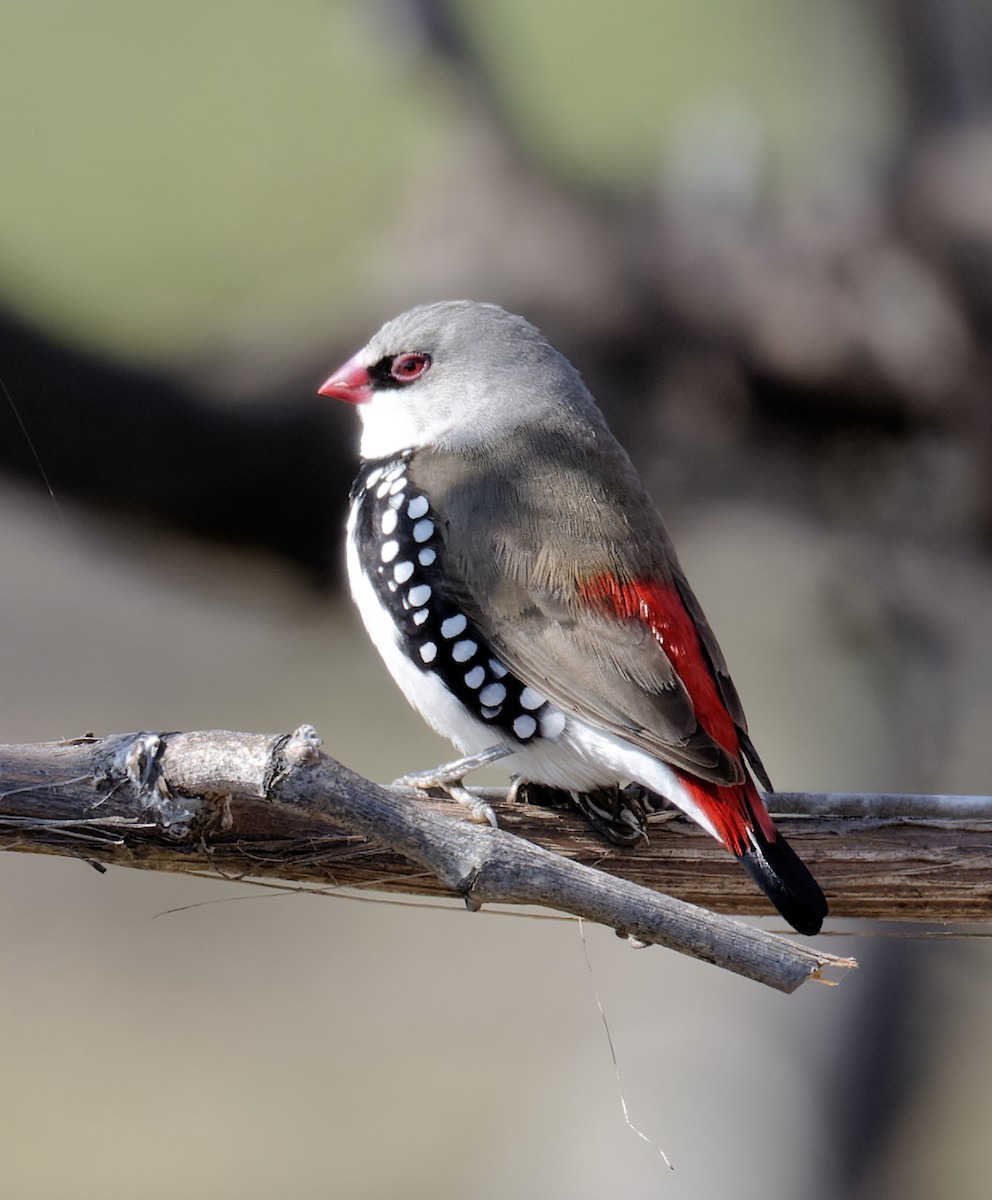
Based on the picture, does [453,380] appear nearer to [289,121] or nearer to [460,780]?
[460,780]

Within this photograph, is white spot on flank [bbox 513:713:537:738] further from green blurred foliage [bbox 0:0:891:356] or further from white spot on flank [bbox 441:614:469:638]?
green blurred foliage [bbox 0:0:891:356]

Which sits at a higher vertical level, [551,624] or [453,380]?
[453,380]

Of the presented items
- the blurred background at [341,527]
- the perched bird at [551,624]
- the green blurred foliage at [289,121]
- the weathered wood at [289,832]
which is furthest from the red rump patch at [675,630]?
the green blurred foliage at [289,121]

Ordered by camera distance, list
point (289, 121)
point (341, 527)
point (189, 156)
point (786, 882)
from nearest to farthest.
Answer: point (786, 882) → point (341, 527) → point (189, 156) → point (289, 121)

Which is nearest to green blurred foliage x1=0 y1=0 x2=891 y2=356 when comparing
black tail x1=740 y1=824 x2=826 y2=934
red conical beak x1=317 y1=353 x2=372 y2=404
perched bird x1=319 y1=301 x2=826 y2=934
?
red conical beak x1=317 y1=353 x2=372 y2=404

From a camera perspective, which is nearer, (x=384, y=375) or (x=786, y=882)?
(x=786, y=882)

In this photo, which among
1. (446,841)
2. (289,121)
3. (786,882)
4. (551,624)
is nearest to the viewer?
(446,841)

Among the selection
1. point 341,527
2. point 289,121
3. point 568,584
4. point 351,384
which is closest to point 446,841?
point 568,584

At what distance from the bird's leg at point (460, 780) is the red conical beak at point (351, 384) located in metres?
0.79

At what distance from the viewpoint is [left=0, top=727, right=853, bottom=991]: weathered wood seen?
1.55m

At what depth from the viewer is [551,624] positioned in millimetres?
2080

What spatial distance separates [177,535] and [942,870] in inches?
97.6

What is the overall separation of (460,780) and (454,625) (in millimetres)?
253

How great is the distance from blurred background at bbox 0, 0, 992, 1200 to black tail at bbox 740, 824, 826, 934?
6.96 ft
